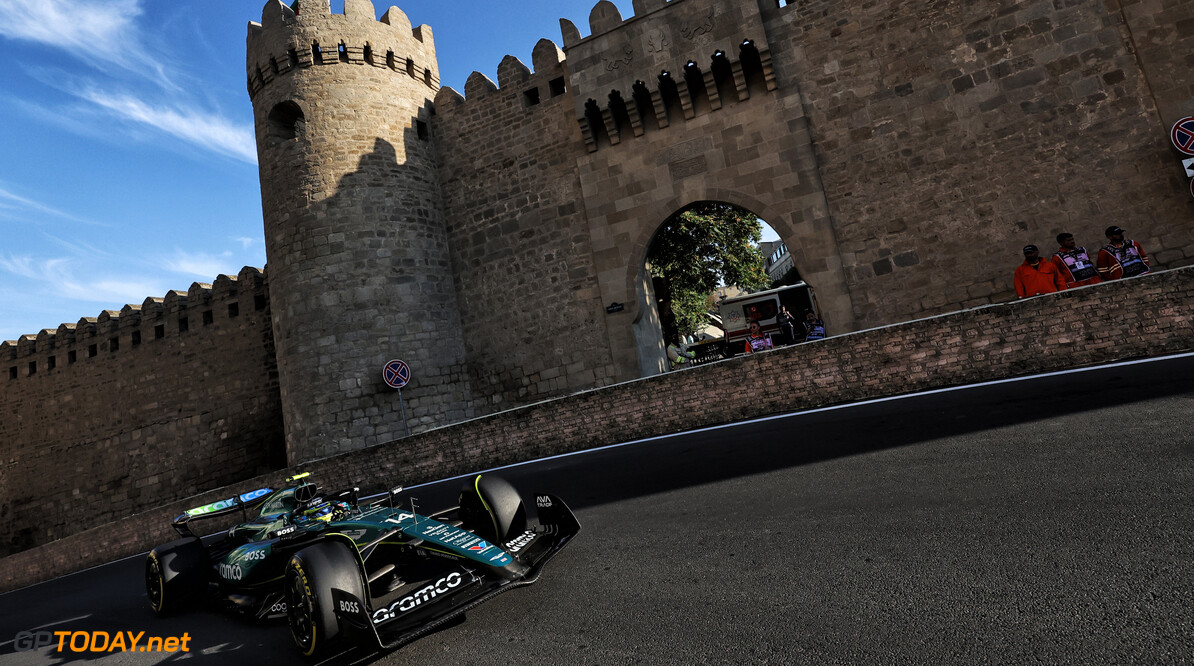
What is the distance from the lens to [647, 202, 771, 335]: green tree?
66.8 ft

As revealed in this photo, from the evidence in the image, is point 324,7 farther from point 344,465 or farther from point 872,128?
point 872,128

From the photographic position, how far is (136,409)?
61.6ft

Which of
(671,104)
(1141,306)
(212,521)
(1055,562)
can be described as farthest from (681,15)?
(212,521)

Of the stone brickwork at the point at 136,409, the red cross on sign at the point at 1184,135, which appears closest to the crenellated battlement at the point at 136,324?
the stone brickwork at the point at 136,409

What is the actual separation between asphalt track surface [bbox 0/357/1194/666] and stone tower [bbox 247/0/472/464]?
782cm

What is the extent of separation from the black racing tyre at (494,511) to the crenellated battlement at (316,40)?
13949mm

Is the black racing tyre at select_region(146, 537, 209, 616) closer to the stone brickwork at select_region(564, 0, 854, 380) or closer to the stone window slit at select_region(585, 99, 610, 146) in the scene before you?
the stone brickwork at select_region(564, 0, 854, 380)

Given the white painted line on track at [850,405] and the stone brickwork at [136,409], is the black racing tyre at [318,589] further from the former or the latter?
the stone brickwork at [136,409]

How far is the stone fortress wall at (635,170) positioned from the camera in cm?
1033

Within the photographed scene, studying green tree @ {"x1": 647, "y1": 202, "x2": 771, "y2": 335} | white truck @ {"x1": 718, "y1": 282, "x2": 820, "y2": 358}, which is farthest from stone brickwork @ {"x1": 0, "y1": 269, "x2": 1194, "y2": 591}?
white truck @ {"x1": 718, "y1": 282, "x2": 820, "y2": 358}

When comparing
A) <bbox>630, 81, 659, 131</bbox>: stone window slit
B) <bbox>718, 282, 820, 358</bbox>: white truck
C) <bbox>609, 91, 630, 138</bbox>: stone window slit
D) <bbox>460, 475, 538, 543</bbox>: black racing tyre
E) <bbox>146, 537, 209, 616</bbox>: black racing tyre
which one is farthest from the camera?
<bbox>718, 282, 820, 358</bbox>: white truck

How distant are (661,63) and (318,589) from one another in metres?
12.5

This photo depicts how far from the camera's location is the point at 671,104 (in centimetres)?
1305

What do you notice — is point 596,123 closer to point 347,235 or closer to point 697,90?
point 697,90
